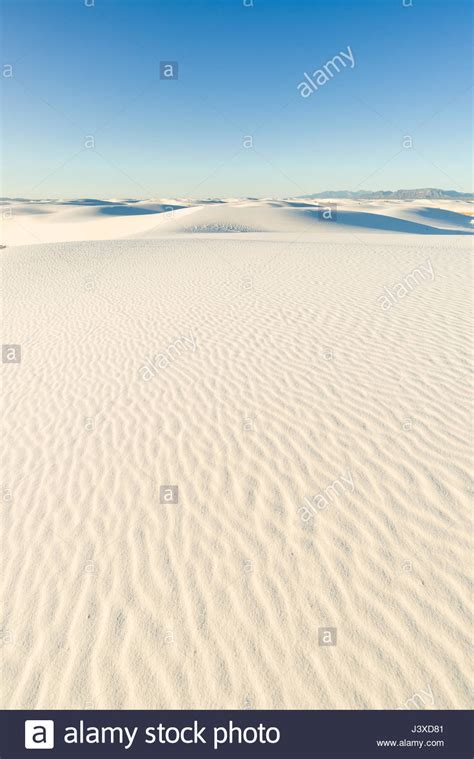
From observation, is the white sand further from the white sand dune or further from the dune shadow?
the dune shadow

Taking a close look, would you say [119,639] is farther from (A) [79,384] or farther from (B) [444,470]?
(A) [79,384]

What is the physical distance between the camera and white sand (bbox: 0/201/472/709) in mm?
3113

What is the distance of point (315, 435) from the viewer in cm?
534

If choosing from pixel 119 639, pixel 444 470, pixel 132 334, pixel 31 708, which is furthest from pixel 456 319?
pixel 31 708

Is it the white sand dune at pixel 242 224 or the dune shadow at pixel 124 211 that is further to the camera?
the dune shadow at pixel 124 211

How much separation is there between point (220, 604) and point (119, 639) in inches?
34.6

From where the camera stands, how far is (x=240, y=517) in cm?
429
